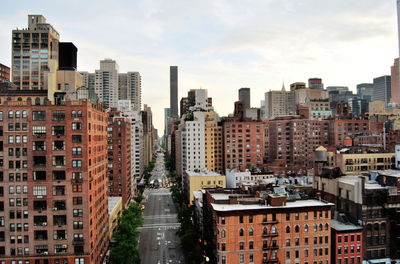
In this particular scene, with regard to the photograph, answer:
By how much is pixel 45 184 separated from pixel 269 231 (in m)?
51.7

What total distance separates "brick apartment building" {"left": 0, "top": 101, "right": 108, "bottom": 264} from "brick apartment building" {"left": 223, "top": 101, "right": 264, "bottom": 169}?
388 ft

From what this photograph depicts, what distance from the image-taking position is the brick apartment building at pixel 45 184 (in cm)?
7656

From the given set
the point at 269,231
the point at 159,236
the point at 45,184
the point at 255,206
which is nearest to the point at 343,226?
the point at 269,231

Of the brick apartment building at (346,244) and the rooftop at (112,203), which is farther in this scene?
the rooftop at (112,203)

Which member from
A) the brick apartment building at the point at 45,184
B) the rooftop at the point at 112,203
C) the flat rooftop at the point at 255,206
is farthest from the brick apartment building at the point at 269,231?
the rooftop at the point at 112,203

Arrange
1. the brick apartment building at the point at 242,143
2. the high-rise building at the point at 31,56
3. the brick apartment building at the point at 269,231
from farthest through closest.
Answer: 1. the brick apartment building at the point at 242,143
2. the high-rise building at the point at 31,56
3. the brick apartment building at the point at 269,231

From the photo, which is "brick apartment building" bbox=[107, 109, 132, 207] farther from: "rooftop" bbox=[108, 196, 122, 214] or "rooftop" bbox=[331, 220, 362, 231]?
"rooftop" bbox=[331, 220, 362, 231]

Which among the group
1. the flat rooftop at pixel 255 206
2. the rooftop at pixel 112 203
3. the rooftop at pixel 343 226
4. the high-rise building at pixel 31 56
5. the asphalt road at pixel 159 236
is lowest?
the asphalt road at pixel 159 236

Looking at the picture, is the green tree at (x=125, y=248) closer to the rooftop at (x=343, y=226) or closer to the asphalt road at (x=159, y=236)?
the asphalt road at (x=159, y=236)

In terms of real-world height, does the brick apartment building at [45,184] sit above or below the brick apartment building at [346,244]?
above

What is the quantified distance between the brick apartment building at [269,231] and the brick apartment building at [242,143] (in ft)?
344

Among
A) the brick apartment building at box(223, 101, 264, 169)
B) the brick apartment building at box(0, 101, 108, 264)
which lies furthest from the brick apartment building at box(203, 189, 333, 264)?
the brick apartment building at box(223, 101, 264, 169)

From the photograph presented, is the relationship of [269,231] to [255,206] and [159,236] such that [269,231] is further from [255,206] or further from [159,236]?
[159,236]

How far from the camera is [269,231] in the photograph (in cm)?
7744
